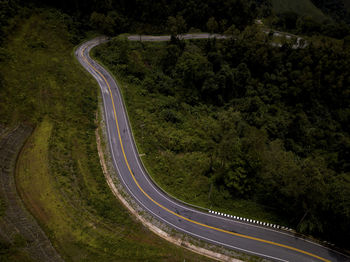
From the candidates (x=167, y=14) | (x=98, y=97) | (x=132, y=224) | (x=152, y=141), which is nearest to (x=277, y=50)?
(x=167, y=14)

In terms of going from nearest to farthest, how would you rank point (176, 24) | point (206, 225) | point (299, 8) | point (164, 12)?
point (206, 225), point (176, 24), point (164, 12), point (299, 8)

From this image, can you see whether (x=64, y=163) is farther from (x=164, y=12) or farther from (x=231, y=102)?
(x=164, y=12)

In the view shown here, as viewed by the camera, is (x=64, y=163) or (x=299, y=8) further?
(x=299, y=8)

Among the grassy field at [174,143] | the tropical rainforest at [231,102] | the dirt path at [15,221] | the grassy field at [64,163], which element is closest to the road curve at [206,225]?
the grassy field at [174,143]

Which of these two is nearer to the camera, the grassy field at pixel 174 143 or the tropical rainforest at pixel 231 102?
the tropical rainforest at pixel 231 102

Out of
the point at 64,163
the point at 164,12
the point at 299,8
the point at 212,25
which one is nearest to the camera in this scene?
the point at 64,163

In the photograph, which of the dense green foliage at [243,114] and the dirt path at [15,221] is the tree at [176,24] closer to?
the dense green foliage at [243,114]

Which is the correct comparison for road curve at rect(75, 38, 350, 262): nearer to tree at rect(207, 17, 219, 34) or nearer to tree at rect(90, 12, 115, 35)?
tree at rect(90, 12, 115, 35)

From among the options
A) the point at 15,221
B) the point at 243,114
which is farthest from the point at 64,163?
the point at 243,114
